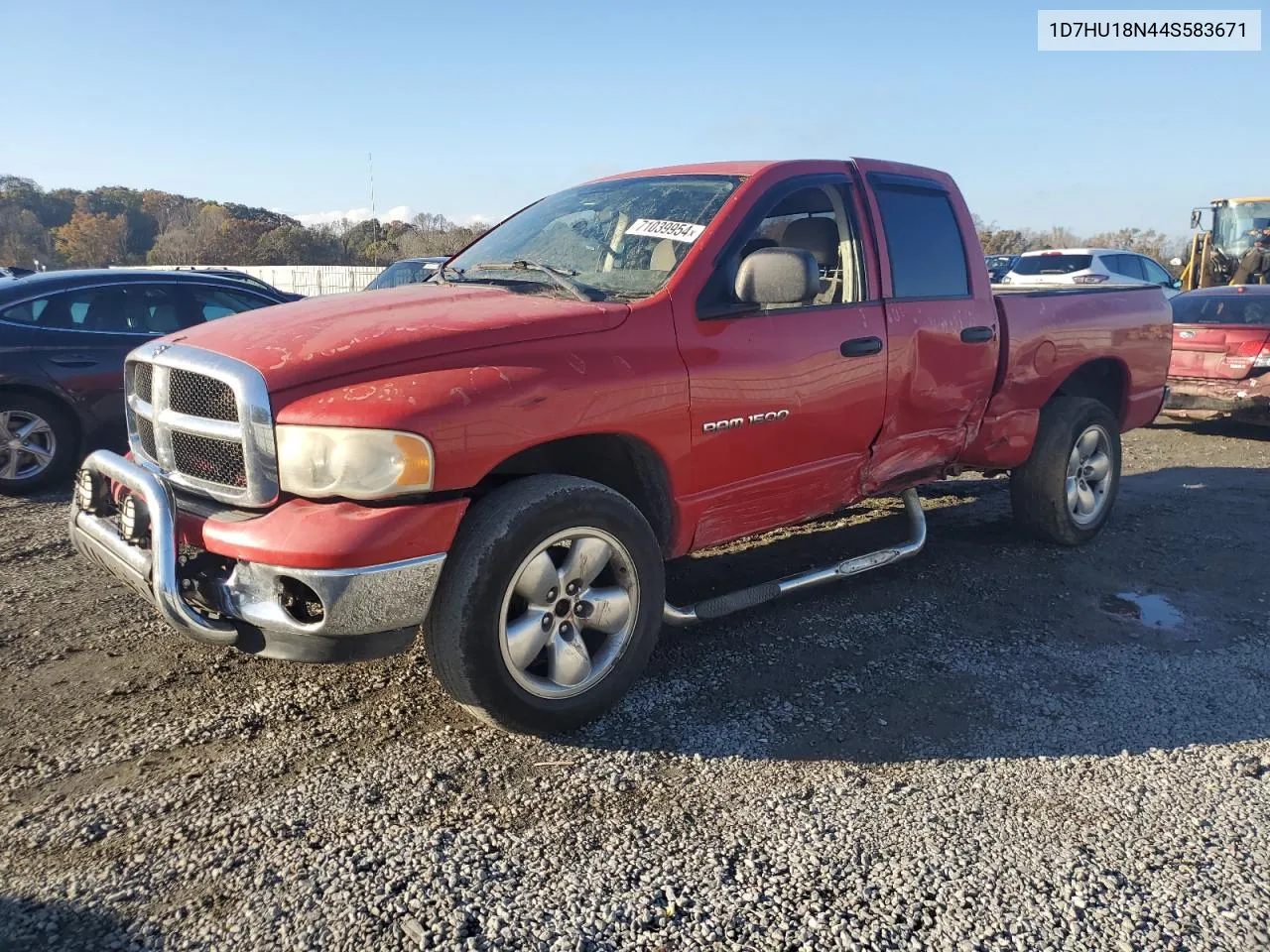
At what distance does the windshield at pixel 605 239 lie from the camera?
147 inches

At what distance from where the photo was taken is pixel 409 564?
2811 millimetres

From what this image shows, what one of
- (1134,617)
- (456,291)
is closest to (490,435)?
(456,291)

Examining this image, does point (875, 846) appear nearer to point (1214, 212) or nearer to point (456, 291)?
point (456, 291)

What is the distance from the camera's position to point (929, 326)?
14.7 feet

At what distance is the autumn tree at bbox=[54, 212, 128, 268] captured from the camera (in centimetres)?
4472

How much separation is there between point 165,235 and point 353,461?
50532 mm

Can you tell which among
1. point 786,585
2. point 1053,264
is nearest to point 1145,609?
point 786,585

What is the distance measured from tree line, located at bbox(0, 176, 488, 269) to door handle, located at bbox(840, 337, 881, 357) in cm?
3866

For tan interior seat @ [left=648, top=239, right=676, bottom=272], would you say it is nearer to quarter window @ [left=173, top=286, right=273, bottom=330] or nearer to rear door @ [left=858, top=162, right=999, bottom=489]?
rear door @ [left=858, top=162, right=999, bottom=489]

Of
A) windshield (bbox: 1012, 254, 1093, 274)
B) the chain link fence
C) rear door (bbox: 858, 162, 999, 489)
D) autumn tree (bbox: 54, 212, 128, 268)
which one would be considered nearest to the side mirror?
rear door (bbox: 858, 162, 999, 489)

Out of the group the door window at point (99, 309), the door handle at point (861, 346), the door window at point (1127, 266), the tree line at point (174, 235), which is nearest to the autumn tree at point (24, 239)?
the tree line at point (174, 235)

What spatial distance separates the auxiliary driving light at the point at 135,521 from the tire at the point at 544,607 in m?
0.99

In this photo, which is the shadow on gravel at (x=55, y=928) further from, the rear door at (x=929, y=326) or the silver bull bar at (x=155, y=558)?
the rear door at (x=929, y=326)

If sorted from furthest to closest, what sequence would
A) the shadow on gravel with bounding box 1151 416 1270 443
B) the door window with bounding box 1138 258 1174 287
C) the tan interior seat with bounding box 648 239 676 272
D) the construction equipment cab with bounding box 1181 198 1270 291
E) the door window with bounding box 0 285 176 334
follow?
the construction equipment cab with bounding box 1181 198 1270 291 → the door window with bounding box 1138 258 1174 287 → the shadow on gravel with bounding box 1151 416 1270 443 → the door window with bounding box 0 285 176 334 → the tan interior seat with bounding box 648 239 676 272
